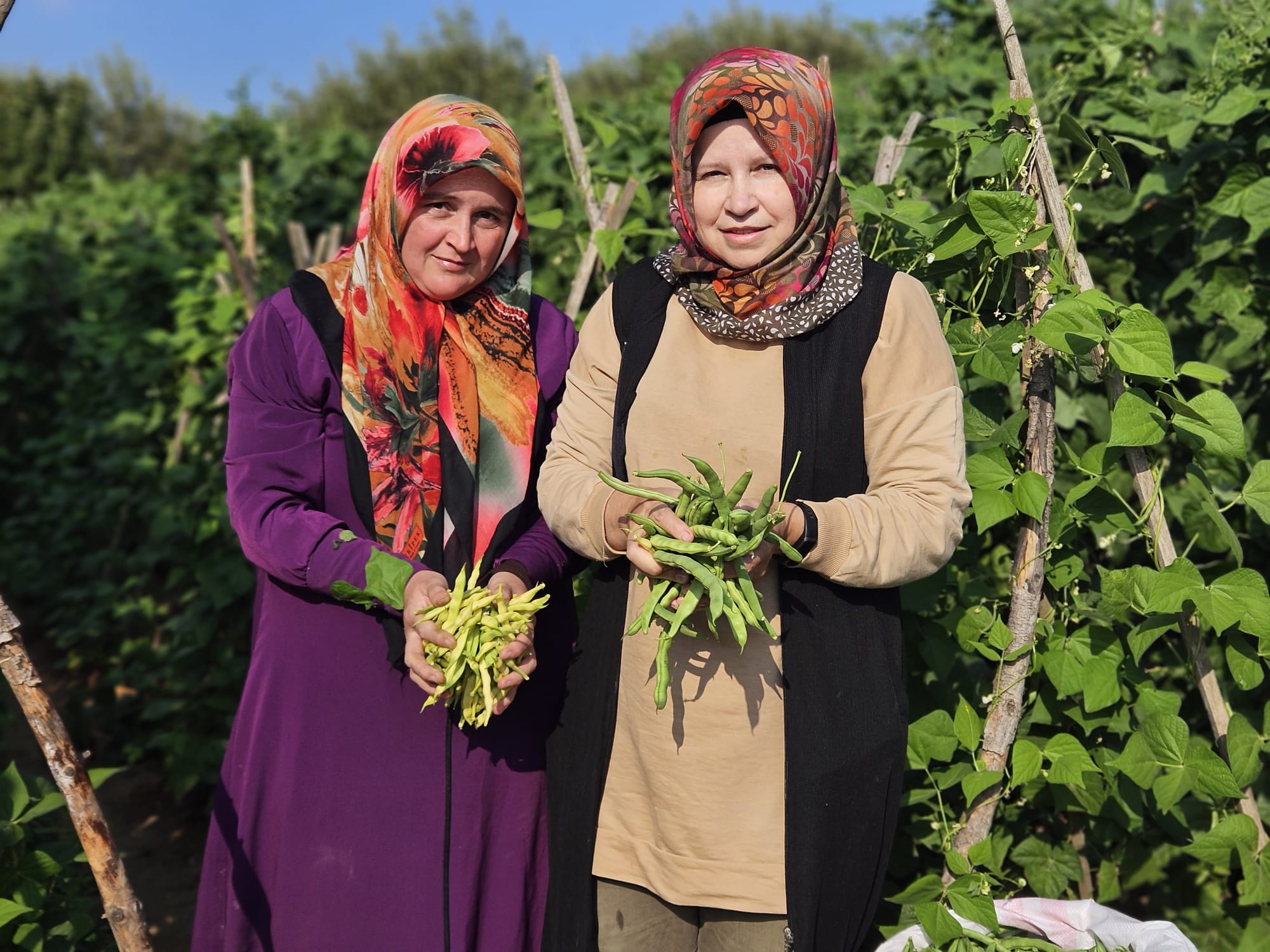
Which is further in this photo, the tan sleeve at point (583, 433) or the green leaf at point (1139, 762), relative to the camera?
the green leaf at point (1139, 762)

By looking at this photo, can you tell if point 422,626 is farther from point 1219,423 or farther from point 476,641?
point 1219,423

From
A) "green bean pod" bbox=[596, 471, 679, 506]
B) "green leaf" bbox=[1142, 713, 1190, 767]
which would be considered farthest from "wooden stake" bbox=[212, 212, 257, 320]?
"green leaf" bbox=[1142, 713, 1190, 767]

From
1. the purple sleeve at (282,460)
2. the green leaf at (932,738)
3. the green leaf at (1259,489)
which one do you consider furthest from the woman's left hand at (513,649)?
the green leaf at (1259,489)

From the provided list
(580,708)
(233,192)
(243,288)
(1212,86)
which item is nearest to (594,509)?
(580,708)

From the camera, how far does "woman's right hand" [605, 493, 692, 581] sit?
6.01 ft

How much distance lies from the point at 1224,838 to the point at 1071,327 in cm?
125

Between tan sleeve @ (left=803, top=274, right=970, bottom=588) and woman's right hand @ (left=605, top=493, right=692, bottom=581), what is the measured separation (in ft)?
0.73

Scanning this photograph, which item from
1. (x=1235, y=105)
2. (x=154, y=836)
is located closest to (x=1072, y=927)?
(x=1235, y=105)

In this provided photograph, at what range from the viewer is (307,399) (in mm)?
2268

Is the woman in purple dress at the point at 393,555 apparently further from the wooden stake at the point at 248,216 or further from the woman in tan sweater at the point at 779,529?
the wooden stake at the point at 248,216

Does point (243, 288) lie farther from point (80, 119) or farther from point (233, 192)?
point (80, 119)

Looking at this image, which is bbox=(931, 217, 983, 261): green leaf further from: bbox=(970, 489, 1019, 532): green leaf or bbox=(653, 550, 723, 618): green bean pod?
bbox=(653, 550, 723, 618): green bean pod

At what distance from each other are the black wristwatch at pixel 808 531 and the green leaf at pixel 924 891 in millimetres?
1160

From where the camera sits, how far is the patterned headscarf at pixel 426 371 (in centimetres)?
226
